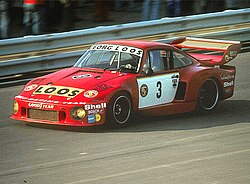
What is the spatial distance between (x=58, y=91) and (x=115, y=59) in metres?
1.13

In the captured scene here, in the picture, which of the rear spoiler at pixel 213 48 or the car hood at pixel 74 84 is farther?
the rear spoiler at pixel 213 48

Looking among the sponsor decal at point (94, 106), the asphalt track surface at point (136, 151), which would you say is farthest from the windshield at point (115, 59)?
the sponsor decal at point (94, 106)

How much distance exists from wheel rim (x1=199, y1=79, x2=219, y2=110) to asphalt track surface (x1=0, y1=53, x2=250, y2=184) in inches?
7.0

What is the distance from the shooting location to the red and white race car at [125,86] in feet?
36.3

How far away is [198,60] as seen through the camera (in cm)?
1295

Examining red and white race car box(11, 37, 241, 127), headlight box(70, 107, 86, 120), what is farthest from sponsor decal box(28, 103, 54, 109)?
headlight box(70, 107, 86, 120)

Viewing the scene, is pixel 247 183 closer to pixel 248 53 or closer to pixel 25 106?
pixel 25 106

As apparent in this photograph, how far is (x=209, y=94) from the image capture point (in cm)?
1270

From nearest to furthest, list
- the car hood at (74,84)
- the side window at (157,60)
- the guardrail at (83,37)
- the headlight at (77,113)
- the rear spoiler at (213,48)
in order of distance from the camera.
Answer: the headlight at (77,113) < the car hood at (74,84) < the side window at (157,60) < the rear spoiler at (213,48) < the guardrail at (83,37)

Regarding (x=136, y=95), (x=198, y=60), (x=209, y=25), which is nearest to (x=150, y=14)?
(x=209, y=25)

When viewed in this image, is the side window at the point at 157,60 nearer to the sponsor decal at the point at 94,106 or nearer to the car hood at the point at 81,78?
the car hood at the point at 81,78

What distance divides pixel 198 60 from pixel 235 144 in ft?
9.24

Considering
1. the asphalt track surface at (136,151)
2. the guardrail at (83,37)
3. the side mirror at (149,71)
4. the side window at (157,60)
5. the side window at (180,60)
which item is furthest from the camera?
the guardrail at (83,37)

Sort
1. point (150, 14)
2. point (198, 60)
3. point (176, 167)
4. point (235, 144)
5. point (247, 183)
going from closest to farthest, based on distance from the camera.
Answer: point (247, 183) < point (176, 167) < point (235, 144) < point (198, 60) < point (150, 14)
